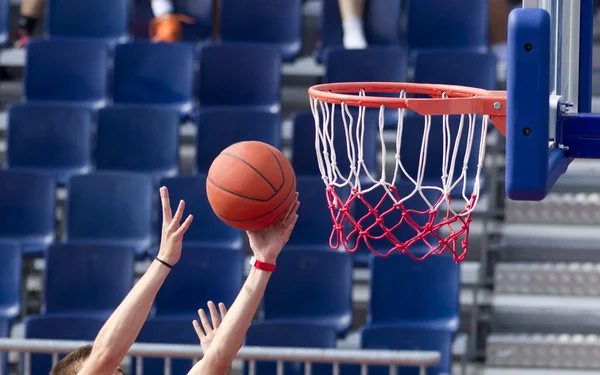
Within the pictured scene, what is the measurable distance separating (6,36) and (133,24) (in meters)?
0.92

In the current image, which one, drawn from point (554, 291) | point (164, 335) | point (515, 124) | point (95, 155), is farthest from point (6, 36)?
point (515, 124)

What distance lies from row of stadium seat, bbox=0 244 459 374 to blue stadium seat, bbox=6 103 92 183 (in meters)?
1.07

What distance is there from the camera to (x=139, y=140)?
22.5 ft

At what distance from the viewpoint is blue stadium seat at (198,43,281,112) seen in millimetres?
7113

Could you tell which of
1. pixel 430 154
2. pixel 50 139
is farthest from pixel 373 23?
pixel 50 139

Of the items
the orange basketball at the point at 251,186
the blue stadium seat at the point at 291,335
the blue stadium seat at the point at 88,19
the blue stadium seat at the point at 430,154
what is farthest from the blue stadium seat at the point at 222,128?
the orange basketball at the point at 251,186

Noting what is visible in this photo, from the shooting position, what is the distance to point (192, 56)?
719 centimetres

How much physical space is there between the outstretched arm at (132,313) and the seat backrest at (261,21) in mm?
4690

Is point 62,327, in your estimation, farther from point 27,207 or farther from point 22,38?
point 22,38

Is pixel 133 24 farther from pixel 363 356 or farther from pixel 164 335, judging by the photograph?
pixel 363 356

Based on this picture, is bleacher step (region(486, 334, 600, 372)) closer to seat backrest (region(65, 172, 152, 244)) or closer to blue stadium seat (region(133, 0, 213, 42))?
seat backrest (region(65, 172, 152, 244))

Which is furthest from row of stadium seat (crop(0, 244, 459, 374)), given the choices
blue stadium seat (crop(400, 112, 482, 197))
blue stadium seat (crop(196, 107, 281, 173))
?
blue stadium seat (crop(196, 107, 281, 173))

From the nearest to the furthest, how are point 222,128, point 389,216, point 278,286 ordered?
point 278,286
point 389,216
point 222,128

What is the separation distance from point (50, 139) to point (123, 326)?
3.98 meters
